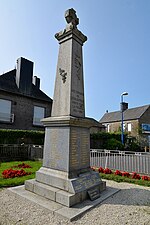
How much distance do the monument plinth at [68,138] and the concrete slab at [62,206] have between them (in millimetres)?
112

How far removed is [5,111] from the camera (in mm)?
16297

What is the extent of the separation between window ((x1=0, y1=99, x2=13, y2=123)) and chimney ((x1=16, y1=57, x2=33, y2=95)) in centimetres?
214

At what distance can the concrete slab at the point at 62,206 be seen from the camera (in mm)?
3378

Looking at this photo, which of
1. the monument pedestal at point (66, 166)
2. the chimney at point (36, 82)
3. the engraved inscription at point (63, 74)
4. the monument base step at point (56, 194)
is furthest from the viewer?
the chimney at point (36, 82)

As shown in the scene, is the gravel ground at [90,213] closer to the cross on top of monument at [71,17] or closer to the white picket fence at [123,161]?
the white picket fence at [123,161]

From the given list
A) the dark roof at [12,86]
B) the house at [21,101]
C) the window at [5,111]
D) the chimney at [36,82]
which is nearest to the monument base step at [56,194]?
the house at [21,101]

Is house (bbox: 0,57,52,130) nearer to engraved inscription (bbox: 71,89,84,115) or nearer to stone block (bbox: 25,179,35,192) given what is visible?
stone block (bbox: 25,179,35,192)

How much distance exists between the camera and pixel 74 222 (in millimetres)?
3148

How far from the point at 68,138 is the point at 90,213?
173 cm

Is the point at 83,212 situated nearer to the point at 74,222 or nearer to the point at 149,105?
the point at 74,222

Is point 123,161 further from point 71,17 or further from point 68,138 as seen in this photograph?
point 71,17

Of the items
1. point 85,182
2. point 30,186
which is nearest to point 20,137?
point 30,186

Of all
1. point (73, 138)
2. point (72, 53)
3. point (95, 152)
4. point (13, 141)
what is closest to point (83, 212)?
point (73, 138)

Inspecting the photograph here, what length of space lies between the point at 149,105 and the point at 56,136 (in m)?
31.7
